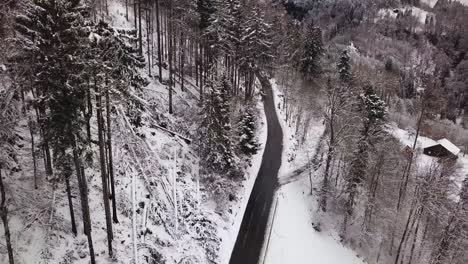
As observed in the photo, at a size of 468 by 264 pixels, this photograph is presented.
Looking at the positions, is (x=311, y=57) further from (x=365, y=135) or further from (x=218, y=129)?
(x=218, y=129)

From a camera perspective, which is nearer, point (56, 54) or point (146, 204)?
point (56, 54)

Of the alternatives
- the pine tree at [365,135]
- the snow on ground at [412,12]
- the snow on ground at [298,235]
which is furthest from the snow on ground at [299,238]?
the snow on ground at [412,12]

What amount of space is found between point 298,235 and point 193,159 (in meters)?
11.5

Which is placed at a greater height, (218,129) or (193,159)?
(218,129)

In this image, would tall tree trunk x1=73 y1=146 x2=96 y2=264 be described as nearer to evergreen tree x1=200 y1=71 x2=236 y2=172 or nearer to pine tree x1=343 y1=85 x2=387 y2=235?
evergreen tree x1=200 y1=71 x2=236 y2=172

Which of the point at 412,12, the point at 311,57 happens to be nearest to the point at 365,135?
the point at 311,57

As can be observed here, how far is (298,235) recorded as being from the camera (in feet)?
111

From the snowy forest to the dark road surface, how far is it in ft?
0.48

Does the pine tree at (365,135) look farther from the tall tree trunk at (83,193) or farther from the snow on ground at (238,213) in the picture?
the tall tree trunk at (83,193)

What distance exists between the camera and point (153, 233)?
26.5 metres

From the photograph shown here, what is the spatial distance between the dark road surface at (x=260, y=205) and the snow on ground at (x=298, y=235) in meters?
0.70

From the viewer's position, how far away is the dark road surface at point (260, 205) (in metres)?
29.8

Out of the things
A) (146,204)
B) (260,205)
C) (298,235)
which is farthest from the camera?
(260,205)

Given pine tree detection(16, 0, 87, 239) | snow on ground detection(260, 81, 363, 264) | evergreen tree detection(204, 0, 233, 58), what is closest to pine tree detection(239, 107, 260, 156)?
snow on ground detection(260, 81, 363, 264)
